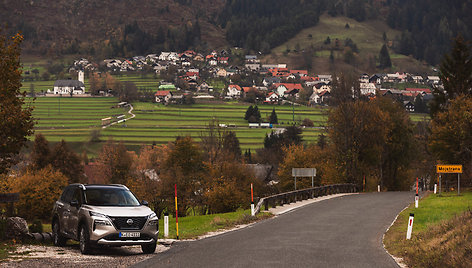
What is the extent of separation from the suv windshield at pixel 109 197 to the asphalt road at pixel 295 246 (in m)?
2.02

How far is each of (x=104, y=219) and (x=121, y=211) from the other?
2.07 feet

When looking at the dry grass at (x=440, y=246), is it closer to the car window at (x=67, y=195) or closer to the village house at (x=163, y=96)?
the car window at (x=67, y=195)

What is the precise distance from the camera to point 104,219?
1639 cm

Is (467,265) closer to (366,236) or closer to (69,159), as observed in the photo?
(366,236)

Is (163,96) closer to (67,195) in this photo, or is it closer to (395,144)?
(395,144)

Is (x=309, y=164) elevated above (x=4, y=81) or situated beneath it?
situated beneath

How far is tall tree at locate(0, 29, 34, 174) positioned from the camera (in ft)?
73.7

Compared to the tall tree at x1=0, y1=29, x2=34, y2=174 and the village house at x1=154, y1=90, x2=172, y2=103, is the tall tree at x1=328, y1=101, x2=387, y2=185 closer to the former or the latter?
the tall tree at x1=0, y1=29, x2=34, y2=174

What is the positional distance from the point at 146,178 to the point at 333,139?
22.5m

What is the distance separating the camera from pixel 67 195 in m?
19.1

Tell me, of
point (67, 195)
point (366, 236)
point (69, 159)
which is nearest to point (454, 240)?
point (366, 236)

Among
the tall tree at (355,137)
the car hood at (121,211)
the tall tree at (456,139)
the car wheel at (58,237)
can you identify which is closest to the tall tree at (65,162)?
the tall tree at (355,137)

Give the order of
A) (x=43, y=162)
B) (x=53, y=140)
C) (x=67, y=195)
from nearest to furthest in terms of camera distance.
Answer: (x=67, y=195)
(x=43, y=162)
(x=53, y=140)

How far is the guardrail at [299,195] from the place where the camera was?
33.0 metres
